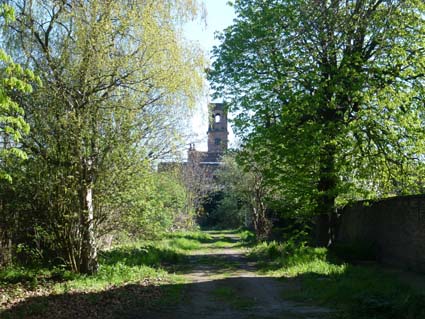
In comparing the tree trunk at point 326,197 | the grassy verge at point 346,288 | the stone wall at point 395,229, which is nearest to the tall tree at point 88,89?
the grassy verge at point 346,288

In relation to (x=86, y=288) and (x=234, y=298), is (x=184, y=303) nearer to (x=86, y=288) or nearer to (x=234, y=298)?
(x=234, y=298)

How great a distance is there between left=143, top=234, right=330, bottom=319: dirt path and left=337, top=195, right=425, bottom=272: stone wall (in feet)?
13.5

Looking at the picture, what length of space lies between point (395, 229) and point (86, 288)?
10244 millimetres

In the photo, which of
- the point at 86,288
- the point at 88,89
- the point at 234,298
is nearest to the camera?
the point at 234,298

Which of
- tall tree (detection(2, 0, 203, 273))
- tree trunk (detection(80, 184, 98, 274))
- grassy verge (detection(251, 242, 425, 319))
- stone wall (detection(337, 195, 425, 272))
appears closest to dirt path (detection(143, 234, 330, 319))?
grassy verge (detection(251, 242, 425, 319))

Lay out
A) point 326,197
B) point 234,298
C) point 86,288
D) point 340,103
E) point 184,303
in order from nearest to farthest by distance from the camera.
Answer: point 184,303 < point 234,298 < point 86,288 < point 340,103 < point 326,197

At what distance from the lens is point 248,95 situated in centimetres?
1950

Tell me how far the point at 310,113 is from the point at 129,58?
7.09 metres

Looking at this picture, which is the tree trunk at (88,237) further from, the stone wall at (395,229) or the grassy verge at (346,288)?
the stone wall at (395,229)

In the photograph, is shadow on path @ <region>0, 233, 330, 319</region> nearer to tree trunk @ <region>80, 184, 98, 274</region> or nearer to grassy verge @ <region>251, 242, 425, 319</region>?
grassy verge @ <region>251, 242, 425, 319</region>

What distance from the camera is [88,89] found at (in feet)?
41.9

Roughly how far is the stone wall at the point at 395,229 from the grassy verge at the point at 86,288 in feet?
23.1

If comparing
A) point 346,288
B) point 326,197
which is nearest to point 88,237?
point 346,288

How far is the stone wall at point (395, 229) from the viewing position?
1462cm
